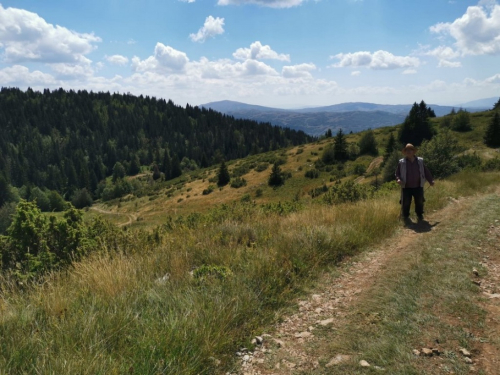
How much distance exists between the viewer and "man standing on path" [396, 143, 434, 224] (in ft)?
26.6

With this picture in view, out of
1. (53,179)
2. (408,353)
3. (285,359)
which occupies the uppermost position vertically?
(408,353)

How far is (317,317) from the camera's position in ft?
11.6

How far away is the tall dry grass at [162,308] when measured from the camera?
2.53 metres

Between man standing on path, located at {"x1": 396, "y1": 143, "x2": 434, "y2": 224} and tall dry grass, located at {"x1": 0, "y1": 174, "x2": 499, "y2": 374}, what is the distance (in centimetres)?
342

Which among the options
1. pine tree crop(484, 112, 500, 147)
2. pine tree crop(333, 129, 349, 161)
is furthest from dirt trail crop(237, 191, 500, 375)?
pine tree crop(484, 112, 500, 147)

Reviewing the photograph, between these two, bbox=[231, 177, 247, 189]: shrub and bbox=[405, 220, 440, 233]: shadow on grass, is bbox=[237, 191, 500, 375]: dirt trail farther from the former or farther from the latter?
bbox=[231, 177, 247, 189]: shrub

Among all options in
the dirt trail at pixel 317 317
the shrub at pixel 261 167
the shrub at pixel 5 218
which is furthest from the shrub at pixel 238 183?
the shrub at pixel 5 218

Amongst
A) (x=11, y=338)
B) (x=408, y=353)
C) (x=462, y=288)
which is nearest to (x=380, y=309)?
(x=408, y=353)

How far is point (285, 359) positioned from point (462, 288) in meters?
2.68

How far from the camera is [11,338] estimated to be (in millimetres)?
2639

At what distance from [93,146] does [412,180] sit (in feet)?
633

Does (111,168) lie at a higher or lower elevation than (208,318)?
lower

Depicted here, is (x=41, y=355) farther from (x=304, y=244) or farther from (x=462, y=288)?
(x=462, y=288)

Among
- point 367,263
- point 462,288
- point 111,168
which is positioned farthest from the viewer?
point 111,168
